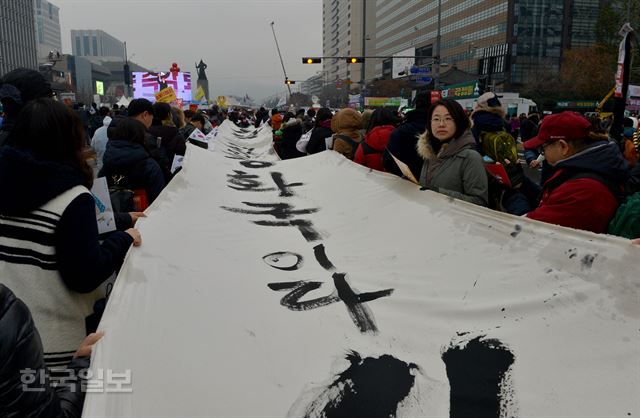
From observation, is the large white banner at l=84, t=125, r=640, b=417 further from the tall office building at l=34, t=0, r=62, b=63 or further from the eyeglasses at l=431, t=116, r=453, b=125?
the tall office building at l=34, t=0, r=62, b=63

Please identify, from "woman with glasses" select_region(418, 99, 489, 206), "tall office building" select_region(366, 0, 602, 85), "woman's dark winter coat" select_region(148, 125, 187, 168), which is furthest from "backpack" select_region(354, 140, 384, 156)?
"tall office building" select_region(366, 0, 602, 85)

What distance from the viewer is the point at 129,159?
420 cm

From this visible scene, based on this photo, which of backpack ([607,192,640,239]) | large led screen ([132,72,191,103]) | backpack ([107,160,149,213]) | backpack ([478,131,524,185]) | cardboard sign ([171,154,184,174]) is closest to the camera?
backpack ([607,192,640,239])

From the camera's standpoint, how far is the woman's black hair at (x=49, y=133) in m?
2.14

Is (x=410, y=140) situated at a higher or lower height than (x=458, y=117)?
lower

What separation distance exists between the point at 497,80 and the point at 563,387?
71359 millimetres

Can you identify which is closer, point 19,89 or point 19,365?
point 19,365

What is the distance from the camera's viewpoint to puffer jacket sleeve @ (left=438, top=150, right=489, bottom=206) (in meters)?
3.47

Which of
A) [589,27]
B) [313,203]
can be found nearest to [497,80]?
[589,27]

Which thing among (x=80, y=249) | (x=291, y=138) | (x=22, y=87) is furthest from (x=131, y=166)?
(x=291, y=138)

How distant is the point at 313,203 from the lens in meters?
4.86

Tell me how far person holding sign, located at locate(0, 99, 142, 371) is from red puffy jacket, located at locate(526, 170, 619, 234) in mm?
2341

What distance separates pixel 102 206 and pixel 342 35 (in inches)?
6263

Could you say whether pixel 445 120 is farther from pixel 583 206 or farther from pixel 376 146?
pixel 376 146
